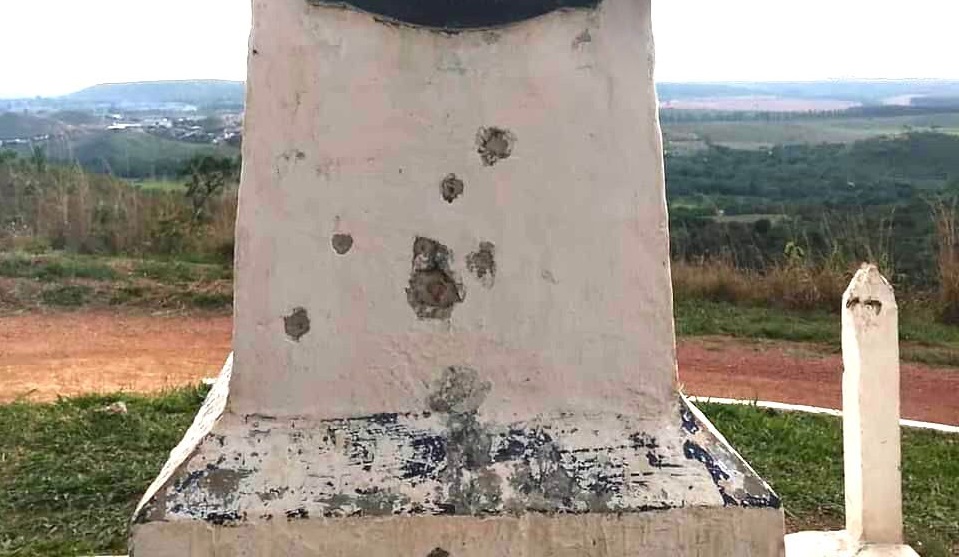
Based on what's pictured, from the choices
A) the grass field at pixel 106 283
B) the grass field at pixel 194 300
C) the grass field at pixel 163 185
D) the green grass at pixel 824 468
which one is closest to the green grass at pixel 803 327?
the grass field at pixel 194 300

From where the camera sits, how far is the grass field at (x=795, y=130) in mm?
28547

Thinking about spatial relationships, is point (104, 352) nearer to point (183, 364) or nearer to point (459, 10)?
point (183, 364)

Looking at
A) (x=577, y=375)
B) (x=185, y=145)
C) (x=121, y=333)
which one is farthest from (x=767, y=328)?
(x=185, y=145)

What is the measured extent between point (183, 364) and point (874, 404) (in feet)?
16.1

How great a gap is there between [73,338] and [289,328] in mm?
6647

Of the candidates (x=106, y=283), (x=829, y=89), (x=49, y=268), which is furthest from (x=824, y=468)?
(x=829, y=89)

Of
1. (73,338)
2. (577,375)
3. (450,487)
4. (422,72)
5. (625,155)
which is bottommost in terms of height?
(73,338)

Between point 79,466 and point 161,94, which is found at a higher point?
point 161,94

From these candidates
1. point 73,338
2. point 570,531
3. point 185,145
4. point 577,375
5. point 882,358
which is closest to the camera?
point 570,531

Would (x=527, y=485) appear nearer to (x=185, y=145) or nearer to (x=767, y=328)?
(x=767, y=328)

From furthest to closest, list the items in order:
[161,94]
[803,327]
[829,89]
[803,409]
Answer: [829,89] < [161,94] < [803,327] < [803,409]

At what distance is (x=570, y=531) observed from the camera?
6.37 ft

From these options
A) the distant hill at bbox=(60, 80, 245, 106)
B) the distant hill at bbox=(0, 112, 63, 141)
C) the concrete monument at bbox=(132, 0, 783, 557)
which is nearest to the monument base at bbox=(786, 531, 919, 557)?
the concrete monument at bbox=(132, 0, 783, 557)

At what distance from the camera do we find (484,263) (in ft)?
6.76
